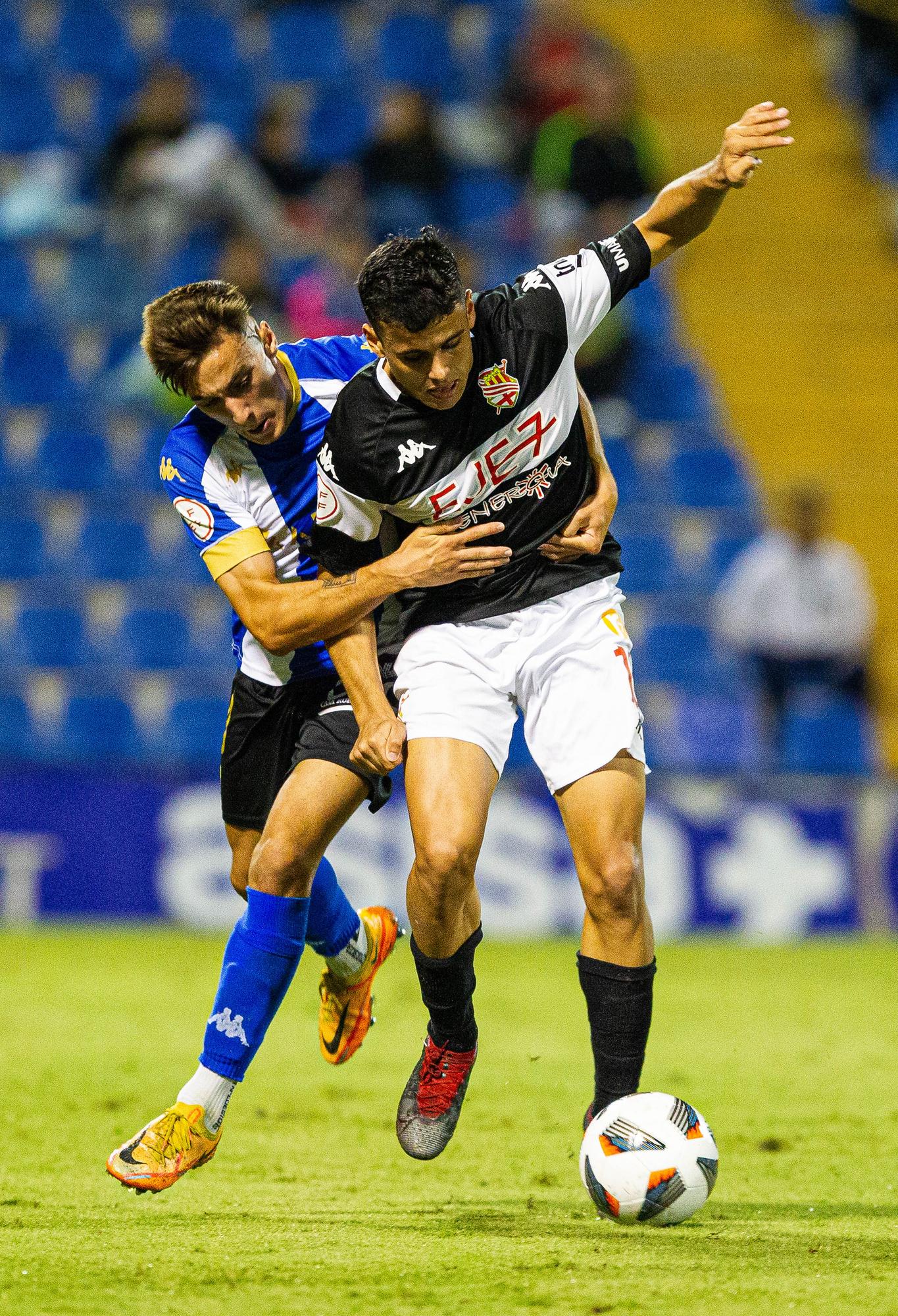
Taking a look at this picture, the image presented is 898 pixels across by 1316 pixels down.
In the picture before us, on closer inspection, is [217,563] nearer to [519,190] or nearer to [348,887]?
[348,887]

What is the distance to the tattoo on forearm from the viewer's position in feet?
14.4

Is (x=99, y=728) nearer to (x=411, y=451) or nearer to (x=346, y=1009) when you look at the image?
(x=346, y=1009)

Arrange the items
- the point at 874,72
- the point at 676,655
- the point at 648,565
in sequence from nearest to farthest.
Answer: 1. the point at 676,655
2. the point at 648,565
3. the point at 874,72

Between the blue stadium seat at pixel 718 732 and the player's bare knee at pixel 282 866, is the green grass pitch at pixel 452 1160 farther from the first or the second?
the blue stadium seat at pixel 718 732

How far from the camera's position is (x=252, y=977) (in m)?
4.52

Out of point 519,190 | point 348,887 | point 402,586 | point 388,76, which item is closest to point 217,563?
point 402,586

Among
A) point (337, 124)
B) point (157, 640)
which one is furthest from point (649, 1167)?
point (337, 124)

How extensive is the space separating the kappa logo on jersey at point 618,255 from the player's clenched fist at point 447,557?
74 centimetres

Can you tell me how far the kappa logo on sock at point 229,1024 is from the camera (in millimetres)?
4449

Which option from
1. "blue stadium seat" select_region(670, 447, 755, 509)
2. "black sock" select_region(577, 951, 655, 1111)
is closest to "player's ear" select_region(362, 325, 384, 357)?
"black sock" select_region(577, 951, 655, 1111)

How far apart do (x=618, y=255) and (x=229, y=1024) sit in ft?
7.20

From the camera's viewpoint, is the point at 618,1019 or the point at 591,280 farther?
the point at 591,280

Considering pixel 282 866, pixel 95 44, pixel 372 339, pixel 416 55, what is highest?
pixel 95 44

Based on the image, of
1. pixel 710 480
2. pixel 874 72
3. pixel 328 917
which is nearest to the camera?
pixel 328 917
